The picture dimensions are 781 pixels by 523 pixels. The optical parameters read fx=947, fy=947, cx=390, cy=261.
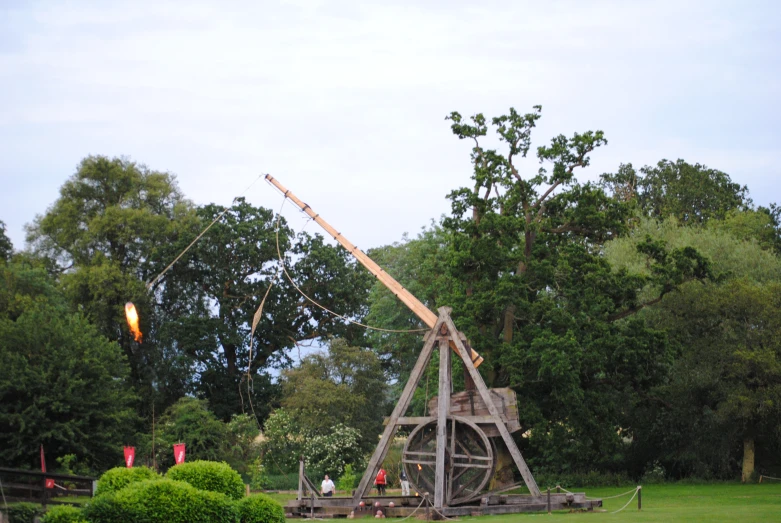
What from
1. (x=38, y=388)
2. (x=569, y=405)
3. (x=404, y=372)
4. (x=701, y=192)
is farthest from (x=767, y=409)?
(x=701, y=192)

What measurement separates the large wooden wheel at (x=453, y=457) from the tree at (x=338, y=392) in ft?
53.2

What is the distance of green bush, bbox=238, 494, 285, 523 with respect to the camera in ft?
53.0

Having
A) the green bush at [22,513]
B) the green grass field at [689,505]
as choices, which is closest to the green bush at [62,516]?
the green bush at [22,513]

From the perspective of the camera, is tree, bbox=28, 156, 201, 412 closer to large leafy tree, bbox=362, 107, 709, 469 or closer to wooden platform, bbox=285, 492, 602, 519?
large leafy tree, bbox=362, 107, 709, 469

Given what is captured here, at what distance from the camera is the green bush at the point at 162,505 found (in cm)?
1418

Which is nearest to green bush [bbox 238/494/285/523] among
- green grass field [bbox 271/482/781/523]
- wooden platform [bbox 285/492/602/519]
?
green grass field [bbox 271/482/781/523]

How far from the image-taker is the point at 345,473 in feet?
123

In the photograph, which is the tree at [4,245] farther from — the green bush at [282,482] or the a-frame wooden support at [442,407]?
the a-frame wooden support at [442,407]

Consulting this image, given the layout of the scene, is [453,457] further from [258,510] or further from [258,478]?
[258,478]

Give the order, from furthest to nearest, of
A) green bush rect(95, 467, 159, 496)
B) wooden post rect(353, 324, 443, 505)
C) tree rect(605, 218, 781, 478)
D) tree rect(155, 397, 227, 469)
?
tree rect(155, 397, 227, 469) < tree rect(605, 218, 781, 478) < wooden post rect(353, 324, 443, 505) < green bush rect(95, 467, 159, 496)

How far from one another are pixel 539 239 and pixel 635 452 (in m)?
10.3

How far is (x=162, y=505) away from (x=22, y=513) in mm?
2230

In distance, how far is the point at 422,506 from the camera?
915 inches

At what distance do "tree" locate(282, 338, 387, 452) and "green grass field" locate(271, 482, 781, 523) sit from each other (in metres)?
7.43
